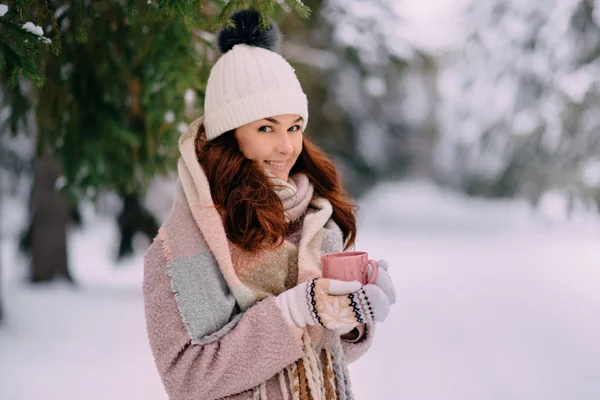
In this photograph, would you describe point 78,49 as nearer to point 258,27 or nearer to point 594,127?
point 258,27

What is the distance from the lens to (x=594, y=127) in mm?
8375

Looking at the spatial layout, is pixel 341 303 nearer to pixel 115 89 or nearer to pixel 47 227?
pixel 115 89

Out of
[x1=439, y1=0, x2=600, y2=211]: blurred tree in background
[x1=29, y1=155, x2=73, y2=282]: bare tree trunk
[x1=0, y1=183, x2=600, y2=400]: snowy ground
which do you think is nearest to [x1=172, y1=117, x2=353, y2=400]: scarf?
[x1=0, y1=183, x2=600, y2=400]: snowy ground

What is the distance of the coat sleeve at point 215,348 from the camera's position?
1699 mm

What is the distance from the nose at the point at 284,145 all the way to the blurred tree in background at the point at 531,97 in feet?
23.1

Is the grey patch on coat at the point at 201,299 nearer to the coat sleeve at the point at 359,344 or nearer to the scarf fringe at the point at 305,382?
the scarf fringe at the point at 305,382

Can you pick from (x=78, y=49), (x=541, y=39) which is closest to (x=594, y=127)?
(x=541, y=39)

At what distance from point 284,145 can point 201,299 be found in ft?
1.83

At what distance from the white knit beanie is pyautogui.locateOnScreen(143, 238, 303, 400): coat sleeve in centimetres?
52

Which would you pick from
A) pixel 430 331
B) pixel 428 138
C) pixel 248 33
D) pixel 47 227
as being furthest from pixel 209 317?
pixel 428 138

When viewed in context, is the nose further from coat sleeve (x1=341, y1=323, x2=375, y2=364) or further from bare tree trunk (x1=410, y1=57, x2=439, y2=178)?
bare tree trunk (x1=410, y1=57, x2=439, y2=178)

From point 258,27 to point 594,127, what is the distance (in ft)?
25.1

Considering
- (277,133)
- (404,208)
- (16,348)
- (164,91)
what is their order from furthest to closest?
(404,208) → (16,348) → (164,91) → (277,133)

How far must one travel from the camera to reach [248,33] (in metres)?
2.02
